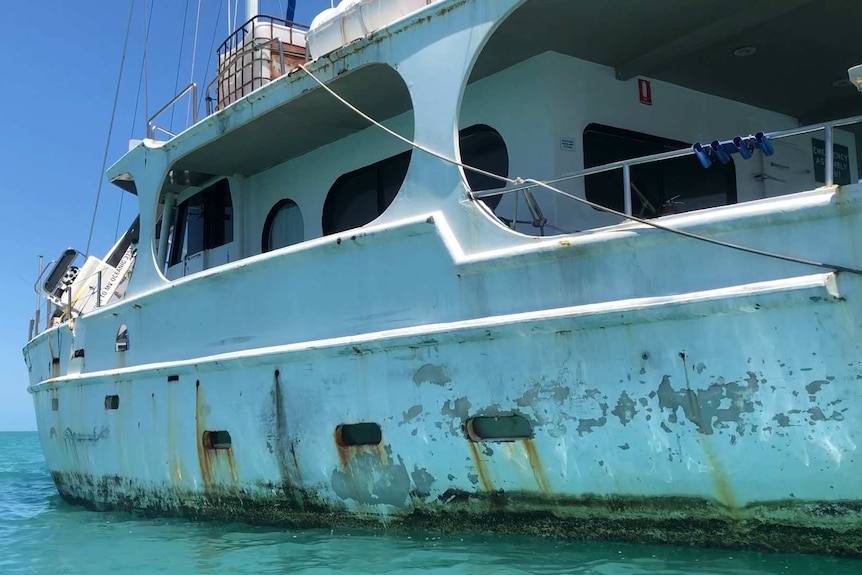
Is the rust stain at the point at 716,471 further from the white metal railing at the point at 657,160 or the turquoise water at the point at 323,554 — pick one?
the white metal railing at the point at 657,160

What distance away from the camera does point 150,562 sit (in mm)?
5766

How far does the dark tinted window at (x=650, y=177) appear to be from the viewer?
6578 millimetres

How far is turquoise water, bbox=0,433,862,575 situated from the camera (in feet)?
14.1

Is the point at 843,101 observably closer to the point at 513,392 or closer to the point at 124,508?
the point at 513,392

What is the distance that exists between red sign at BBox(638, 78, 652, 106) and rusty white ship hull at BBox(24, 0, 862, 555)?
3.58 ft

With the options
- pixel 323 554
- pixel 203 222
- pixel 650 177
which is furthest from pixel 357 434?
pixel 203 222

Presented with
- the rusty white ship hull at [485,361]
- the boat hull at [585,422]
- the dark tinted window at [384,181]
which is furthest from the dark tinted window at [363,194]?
the boat hull at [585,422]

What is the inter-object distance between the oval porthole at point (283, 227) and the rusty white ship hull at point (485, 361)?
242 millimetres

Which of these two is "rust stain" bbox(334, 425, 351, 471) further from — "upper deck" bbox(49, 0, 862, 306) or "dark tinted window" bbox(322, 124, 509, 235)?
"dark tinted window" bbox(322, 124, 509, 235)

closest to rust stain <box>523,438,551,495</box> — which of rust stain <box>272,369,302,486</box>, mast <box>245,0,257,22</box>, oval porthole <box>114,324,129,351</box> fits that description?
rust stain <box>272,369,302,486</box>

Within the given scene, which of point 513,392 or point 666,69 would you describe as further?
point 666,69

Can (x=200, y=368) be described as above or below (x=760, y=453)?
above

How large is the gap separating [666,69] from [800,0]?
1268 mm

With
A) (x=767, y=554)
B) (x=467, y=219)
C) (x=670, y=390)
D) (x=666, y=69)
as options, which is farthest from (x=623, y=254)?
(x=666, y=69)
